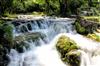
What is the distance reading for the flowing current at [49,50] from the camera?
11.8 m

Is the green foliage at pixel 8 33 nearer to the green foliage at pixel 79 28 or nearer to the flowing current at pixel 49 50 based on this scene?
the flowing current at pixel 49 50

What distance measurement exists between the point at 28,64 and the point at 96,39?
4.79 meters

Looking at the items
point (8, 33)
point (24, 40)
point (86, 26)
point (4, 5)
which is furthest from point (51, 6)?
point (8, 33)

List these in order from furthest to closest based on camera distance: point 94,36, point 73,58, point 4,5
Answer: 1. point 4,5
2. point 94,36
3. point 73,58

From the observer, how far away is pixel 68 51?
1176 cm

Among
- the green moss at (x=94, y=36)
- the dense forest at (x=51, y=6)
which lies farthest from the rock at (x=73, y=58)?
the dense forest at (x=51, y=6)

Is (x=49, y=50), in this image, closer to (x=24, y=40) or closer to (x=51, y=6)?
(x=24, y=40)

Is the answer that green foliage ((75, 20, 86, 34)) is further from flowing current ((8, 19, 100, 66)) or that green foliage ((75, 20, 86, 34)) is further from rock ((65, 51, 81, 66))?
rock ((65, 51, 81, 66))

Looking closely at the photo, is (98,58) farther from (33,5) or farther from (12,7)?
(33,5)

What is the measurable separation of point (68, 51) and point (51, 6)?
33.6 feet

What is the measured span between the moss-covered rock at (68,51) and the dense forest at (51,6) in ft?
25.0

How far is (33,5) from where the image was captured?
23391mm

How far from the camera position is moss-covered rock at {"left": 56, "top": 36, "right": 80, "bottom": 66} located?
11.1 meters

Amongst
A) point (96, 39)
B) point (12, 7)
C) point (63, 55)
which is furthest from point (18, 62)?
point (12, 7)
